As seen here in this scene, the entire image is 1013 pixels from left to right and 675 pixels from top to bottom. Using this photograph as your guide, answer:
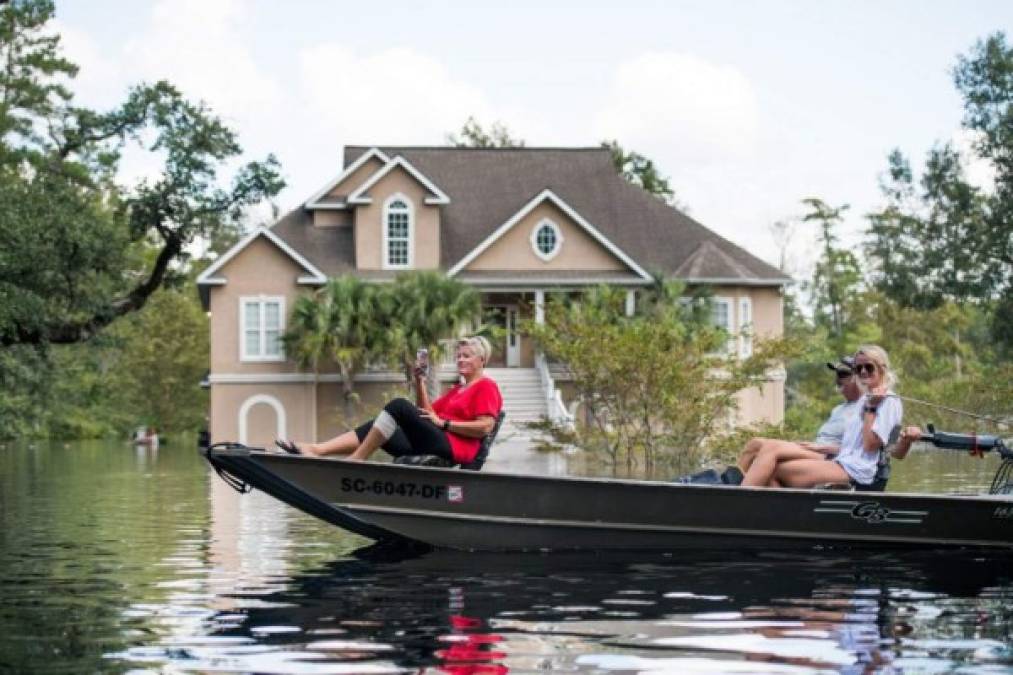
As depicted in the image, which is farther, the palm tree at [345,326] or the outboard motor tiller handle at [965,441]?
the palm tree at [345,326]

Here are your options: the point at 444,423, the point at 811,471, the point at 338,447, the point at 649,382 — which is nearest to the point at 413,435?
the point at 444,423

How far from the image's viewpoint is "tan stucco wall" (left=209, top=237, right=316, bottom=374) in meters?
49.9

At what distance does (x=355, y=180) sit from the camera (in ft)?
172

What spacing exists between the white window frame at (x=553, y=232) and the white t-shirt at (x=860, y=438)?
35949 millimetres

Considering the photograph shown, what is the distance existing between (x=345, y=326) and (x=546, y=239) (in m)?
6.86

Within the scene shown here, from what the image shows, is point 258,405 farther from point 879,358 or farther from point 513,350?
point 879,358

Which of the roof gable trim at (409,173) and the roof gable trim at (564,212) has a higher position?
the roof gable trim at (409,173)

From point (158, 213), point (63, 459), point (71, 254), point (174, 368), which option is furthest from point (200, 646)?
point (174, 368)

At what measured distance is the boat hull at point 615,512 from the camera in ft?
47.1

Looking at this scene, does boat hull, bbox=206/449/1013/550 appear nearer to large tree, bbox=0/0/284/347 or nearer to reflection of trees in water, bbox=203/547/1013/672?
reflection of trees in water, bbox=203/547/1013/672

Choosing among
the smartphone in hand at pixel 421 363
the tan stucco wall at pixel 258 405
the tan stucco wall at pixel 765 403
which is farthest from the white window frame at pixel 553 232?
the smartphone in hand at pixel 421 363

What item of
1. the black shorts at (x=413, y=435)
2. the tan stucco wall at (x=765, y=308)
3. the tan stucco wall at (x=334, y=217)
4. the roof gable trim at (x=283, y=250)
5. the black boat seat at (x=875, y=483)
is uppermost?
the tan stucco wall at (x=334, y=217)

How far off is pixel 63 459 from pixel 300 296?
735cm

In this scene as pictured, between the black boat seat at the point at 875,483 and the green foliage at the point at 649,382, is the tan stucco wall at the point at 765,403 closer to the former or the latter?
the green foliage at the point at 649,382
